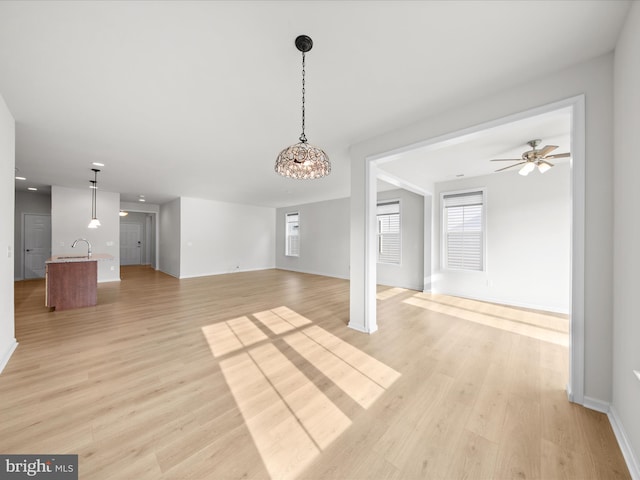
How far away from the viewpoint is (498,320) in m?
3.76

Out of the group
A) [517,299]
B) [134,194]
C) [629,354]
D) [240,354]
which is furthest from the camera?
[134,194]

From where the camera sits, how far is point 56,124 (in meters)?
2.82

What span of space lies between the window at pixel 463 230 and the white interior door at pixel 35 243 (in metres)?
11.7

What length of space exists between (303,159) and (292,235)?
310 inches

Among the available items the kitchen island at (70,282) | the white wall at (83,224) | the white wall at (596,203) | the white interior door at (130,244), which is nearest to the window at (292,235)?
the white wall at (83,224)

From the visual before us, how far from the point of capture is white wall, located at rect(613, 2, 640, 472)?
1348mm

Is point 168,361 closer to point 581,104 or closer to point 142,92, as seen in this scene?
point 142,92

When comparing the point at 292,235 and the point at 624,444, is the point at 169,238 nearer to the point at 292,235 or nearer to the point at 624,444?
the point at 292,235

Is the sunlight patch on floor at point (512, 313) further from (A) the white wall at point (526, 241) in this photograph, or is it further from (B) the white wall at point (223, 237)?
(B) the white wall at point (223, 237)

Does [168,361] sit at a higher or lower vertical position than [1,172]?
lower

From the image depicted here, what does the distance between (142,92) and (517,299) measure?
6.43m

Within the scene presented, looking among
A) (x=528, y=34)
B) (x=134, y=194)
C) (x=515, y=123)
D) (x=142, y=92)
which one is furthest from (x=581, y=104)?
(x=134, y=194)

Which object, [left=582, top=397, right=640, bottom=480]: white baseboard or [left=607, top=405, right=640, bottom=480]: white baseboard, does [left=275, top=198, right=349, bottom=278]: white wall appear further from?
[left=607, top=405, right=640, bottom=480]: white baseboard

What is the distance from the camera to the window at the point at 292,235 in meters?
9.26
